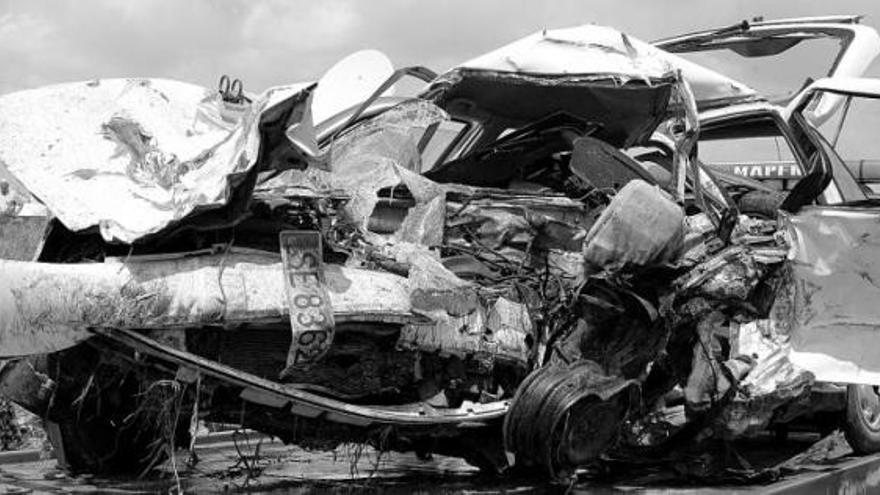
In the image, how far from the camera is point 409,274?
14.4 ft

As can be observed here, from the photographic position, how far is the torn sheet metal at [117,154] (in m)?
4.04

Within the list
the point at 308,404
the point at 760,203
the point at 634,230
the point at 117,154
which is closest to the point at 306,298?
the point at 308,404

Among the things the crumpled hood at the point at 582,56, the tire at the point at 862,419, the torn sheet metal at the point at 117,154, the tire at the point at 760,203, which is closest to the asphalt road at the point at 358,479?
the tire at the point at 862,419

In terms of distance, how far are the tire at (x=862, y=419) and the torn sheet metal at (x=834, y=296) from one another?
1145 millimetres

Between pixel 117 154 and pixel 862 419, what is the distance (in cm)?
425

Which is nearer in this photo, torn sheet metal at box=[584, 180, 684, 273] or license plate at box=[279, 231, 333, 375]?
license plate at box=[279, 231, 333, 375]

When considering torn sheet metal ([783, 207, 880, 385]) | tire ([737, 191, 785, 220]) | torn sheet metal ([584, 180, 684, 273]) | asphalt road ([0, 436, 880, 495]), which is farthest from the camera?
tire ([737, 191, 785, 220])

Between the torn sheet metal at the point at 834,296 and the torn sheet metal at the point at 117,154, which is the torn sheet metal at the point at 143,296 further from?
the torn sheet metal at the point at 834,296

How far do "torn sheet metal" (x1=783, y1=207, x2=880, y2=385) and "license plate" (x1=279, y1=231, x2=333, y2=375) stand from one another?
219 cm

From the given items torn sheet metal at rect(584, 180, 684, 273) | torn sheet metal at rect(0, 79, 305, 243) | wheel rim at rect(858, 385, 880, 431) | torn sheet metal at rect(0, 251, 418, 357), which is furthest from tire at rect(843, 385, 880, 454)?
torn sheet metal at rect(0, 79, 305, 243)

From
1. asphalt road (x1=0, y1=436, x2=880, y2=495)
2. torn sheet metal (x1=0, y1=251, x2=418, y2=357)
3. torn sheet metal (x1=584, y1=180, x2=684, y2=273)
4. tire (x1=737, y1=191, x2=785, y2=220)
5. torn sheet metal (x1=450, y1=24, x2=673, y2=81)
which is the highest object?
torn sheet metal (x1=450, y1=24, x2=673, y2=81)

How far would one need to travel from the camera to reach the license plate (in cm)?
403

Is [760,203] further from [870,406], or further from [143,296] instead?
[143,296]

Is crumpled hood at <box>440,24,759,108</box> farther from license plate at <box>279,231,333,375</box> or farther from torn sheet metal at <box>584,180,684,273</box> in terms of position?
license plate at <box>279,231,333,375</box>
